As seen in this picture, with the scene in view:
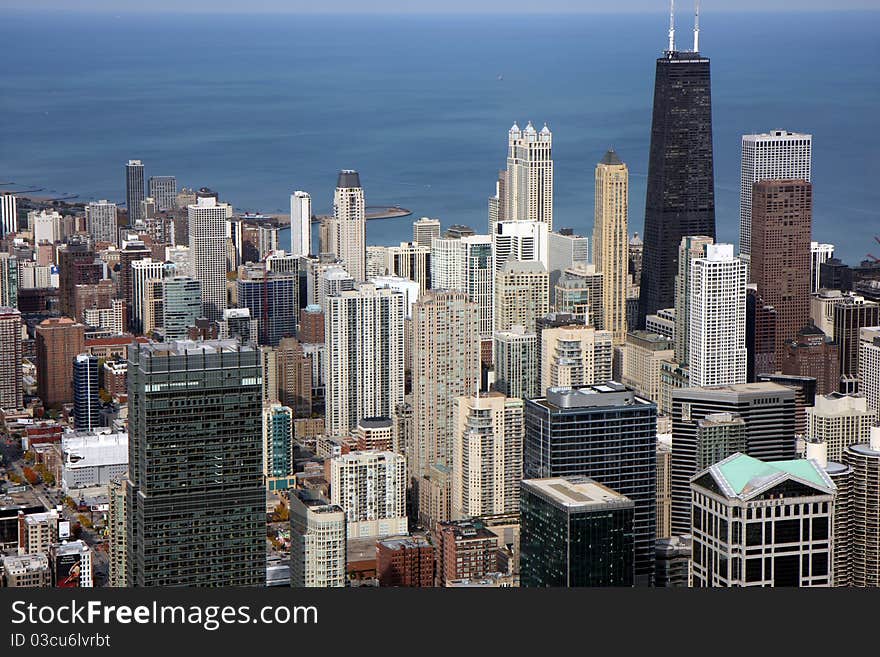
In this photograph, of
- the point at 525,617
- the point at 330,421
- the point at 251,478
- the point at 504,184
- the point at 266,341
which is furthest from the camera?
the point at 504,184

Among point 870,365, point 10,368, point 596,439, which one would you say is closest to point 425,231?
point 10,368

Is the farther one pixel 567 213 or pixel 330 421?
pixel 567 213

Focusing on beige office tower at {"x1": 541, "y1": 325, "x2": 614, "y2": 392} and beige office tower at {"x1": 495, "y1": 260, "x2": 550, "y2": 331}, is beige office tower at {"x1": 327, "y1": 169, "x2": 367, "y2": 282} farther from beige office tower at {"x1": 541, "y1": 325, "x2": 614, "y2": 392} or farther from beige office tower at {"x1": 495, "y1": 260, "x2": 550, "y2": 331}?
beige office tower at {"x1": 541, "y1": 325, "x2": 614, "y2": 392}

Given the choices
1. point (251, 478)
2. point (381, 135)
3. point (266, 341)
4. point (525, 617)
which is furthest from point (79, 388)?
point (525, 617)

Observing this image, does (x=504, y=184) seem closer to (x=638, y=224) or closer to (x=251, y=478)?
(x=638, y=224)

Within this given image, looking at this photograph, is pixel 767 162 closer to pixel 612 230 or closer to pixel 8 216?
pixel 612 230

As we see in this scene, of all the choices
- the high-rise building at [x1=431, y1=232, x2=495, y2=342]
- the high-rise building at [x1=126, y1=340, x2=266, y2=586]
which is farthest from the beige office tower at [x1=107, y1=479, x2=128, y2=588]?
the high-rise building at [x1=431, y1=232, x2=495, y2=342]
